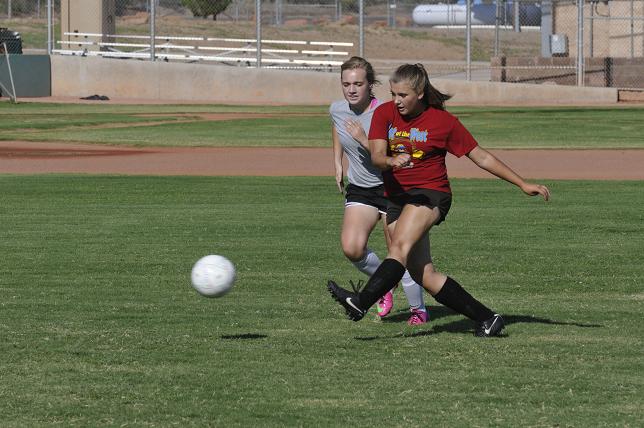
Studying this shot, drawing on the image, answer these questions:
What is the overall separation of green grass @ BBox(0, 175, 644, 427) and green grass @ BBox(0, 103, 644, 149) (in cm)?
1136

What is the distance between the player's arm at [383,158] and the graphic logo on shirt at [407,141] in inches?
3.2

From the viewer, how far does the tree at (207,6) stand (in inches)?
2235

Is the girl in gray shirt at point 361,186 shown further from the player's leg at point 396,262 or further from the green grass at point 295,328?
the player's leg at point 396,262

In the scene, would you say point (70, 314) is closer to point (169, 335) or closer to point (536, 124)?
point (169, 335)

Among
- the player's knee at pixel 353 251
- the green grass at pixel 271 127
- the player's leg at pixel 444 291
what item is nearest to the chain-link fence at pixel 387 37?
the green grass at pixel 271 127

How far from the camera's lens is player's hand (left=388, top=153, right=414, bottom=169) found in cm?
707

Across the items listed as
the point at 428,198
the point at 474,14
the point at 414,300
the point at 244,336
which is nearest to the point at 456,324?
the point at 414,300

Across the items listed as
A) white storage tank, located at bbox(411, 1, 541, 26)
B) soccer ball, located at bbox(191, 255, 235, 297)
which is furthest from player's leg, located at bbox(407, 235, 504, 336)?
white storage tank, located at bbox(411, 1, 541, 26)

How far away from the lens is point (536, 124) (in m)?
29.4

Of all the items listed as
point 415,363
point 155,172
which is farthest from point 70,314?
point 155,172

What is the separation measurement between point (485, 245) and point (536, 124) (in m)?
18.0

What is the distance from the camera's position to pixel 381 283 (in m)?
7.43

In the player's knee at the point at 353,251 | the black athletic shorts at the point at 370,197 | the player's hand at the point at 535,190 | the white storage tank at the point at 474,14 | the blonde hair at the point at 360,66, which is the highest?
the white storage tank at the point at 474,14

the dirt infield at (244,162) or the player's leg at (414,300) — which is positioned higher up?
the dirt infield at (244,162)
